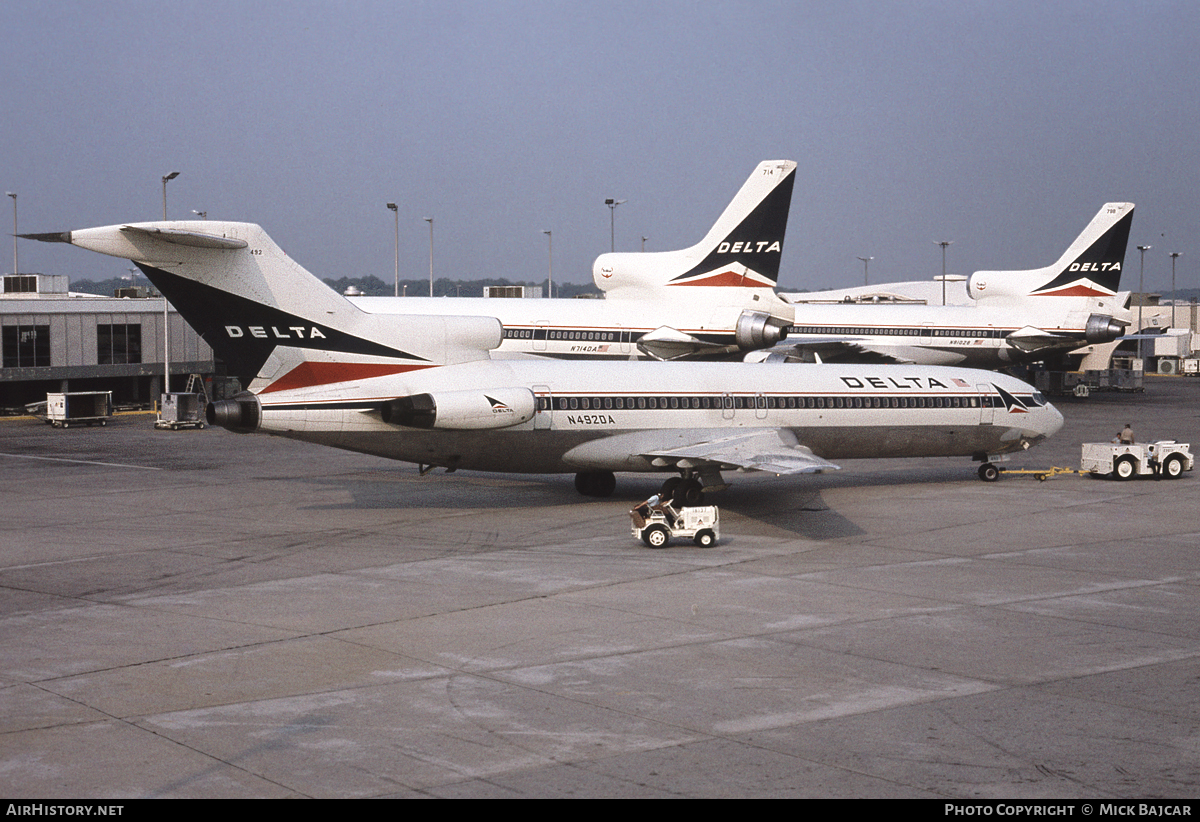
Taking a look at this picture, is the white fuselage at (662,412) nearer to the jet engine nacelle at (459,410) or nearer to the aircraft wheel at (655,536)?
the jet engine nacelle at (459,410)

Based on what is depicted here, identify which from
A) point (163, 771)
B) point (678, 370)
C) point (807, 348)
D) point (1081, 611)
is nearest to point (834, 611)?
point (1081, 611)

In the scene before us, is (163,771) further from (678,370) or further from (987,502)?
(987,502)

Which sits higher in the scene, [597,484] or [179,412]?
[179,412]

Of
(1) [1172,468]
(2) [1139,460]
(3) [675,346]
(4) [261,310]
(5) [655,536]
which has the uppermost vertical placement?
(4) [261,310]

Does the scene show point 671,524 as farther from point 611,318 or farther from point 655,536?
point 611,318

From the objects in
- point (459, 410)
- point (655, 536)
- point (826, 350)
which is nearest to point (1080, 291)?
point (826, 350)

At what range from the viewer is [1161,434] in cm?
4747

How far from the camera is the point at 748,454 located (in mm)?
26312

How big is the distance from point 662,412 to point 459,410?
5300mm

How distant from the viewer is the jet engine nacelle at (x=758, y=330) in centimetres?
4472

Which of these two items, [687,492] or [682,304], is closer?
[687,492]

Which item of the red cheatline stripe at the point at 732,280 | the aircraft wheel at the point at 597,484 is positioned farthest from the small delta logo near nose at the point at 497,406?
the red cheatline stripe at the point at 732,280

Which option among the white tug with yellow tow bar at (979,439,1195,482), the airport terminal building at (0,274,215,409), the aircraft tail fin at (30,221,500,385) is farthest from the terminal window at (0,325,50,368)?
the white tug with yellow tow bar at (979,439,1195,482)

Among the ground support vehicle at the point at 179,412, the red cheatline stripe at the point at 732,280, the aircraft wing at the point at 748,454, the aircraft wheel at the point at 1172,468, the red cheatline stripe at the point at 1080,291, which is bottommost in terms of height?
the aircraft wheel at the point at 1172,468
